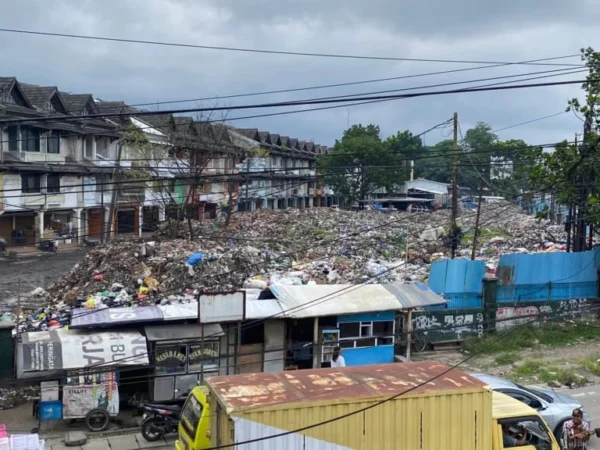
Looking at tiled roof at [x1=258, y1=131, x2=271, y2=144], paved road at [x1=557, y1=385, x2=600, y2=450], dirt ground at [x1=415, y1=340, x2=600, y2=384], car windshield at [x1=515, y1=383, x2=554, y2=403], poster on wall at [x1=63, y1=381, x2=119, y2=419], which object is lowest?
paved road at [x1=557, y1=385, x2=600, y2=450]

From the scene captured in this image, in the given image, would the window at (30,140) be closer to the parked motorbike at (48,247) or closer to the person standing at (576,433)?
the parked motorbike at (48,247)

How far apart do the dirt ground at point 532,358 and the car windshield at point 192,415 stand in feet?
30.3

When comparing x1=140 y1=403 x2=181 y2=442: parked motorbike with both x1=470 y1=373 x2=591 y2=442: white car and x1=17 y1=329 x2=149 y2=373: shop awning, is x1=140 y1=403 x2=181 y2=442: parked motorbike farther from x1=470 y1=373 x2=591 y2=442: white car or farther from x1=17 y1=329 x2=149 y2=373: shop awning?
x1=470 y1=373 x2=591 y2=442: white car

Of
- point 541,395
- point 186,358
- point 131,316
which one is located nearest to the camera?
point 541,395

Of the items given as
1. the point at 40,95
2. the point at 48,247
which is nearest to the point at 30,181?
the point at 48,247

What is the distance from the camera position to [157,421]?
38.4 ft

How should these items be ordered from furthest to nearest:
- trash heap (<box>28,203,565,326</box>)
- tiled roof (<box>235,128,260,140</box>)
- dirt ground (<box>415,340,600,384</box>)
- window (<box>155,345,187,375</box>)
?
tiled roof (<box>235,128,260,140</box>) < trash heap (<box>28,203,565,326</box>) < dirt ground (<box>415,340,600,384</box>) < window (<box>155,345,187,375</box>)

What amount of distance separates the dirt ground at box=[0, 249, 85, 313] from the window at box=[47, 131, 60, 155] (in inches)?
229

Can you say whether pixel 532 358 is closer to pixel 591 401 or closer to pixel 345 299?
pixel 591 401

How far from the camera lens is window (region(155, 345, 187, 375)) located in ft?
42.8

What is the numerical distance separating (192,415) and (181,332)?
4530mm

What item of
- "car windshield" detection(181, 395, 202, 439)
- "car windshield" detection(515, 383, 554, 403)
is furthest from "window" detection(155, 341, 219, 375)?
"car windshield" detection(515, 383, 554, 403)

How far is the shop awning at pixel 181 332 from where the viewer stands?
13.0 metres

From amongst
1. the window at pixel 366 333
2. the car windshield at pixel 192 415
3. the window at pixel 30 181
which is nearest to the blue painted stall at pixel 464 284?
the window at pixel 366 333
